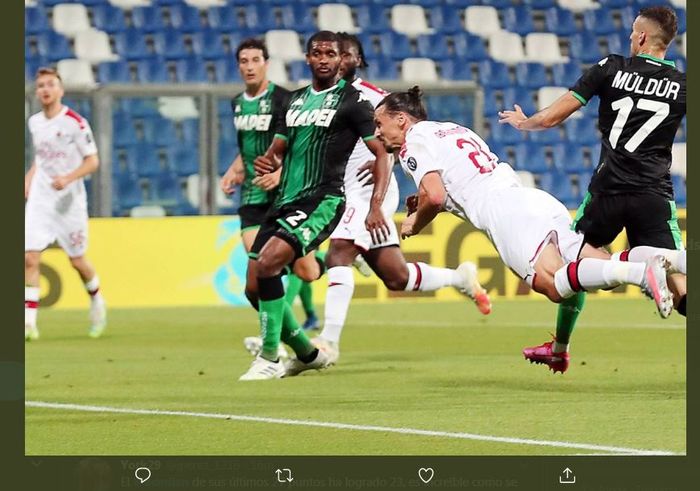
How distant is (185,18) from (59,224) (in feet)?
22.5

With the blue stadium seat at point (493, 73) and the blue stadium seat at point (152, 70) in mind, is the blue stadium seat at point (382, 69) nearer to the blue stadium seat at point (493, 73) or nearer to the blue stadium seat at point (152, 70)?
the blue stadium seat at point (493, 73)

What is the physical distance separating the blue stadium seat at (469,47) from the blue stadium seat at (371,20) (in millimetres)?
954

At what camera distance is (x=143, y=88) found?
646 inches

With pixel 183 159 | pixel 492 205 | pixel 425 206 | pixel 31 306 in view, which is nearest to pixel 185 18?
pixel 183 159

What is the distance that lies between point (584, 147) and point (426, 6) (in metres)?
2.73

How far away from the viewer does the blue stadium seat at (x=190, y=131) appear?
16.8m

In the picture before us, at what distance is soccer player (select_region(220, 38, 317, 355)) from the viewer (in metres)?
10.5

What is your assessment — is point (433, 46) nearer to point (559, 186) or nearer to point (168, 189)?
point (559, 186)

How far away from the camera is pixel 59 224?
12875mm

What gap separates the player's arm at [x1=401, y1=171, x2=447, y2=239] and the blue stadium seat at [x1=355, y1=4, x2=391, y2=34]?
12.2 meters

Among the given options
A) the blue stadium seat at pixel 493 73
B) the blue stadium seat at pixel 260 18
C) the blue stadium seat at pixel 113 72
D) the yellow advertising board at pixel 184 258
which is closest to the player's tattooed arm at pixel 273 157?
the yellow advertising board at pixel 184 258
